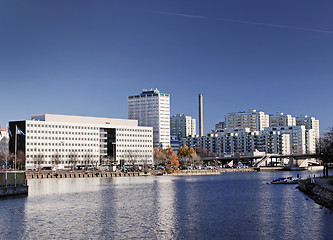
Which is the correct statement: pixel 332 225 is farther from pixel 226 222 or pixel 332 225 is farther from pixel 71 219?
pixel 71 219

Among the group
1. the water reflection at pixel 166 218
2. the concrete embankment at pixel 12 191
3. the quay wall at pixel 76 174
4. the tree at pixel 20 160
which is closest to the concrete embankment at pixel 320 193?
the water reflection at pixel 166 218

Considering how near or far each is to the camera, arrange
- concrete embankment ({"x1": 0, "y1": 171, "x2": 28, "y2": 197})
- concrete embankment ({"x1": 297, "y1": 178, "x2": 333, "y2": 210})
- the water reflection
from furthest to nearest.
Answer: concrete embankment ({"x1": 0, "y1": 171, "x2": 28, "y2": 197}) < concrete embankment ({"x1": 297, "y1": 178, "x2": 333, "y2": 210}) < the water reflection

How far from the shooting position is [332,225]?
50.0 metres

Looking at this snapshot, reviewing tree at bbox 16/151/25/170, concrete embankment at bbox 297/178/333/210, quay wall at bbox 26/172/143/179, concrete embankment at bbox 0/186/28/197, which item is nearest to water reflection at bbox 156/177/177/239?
concrete embankment at bbox 297/178/333/210

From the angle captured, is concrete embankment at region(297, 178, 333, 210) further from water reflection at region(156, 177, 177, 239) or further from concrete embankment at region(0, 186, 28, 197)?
concrete embankment at region(0, 186, 28, 197)

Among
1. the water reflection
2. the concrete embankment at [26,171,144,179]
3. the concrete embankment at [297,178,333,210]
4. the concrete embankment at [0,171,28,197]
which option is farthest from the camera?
the concrete embankment at [26,171,144,179]

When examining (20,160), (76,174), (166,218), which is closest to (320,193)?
(166,218)

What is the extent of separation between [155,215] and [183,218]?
4.61m

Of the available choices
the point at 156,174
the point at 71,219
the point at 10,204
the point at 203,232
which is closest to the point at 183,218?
the point at 203,232

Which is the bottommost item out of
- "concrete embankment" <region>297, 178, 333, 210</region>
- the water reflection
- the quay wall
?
the quay wall

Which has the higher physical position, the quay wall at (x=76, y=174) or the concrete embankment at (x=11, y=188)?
the concrete embankment at (x=11, y=188)

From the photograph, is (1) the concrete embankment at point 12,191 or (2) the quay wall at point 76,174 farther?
(2) the quay wall at point 76,174

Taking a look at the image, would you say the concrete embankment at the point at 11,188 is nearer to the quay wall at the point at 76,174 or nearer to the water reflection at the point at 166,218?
the water reflection at the point at 166,218

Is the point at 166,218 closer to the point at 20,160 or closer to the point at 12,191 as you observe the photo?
the point at 12,191
